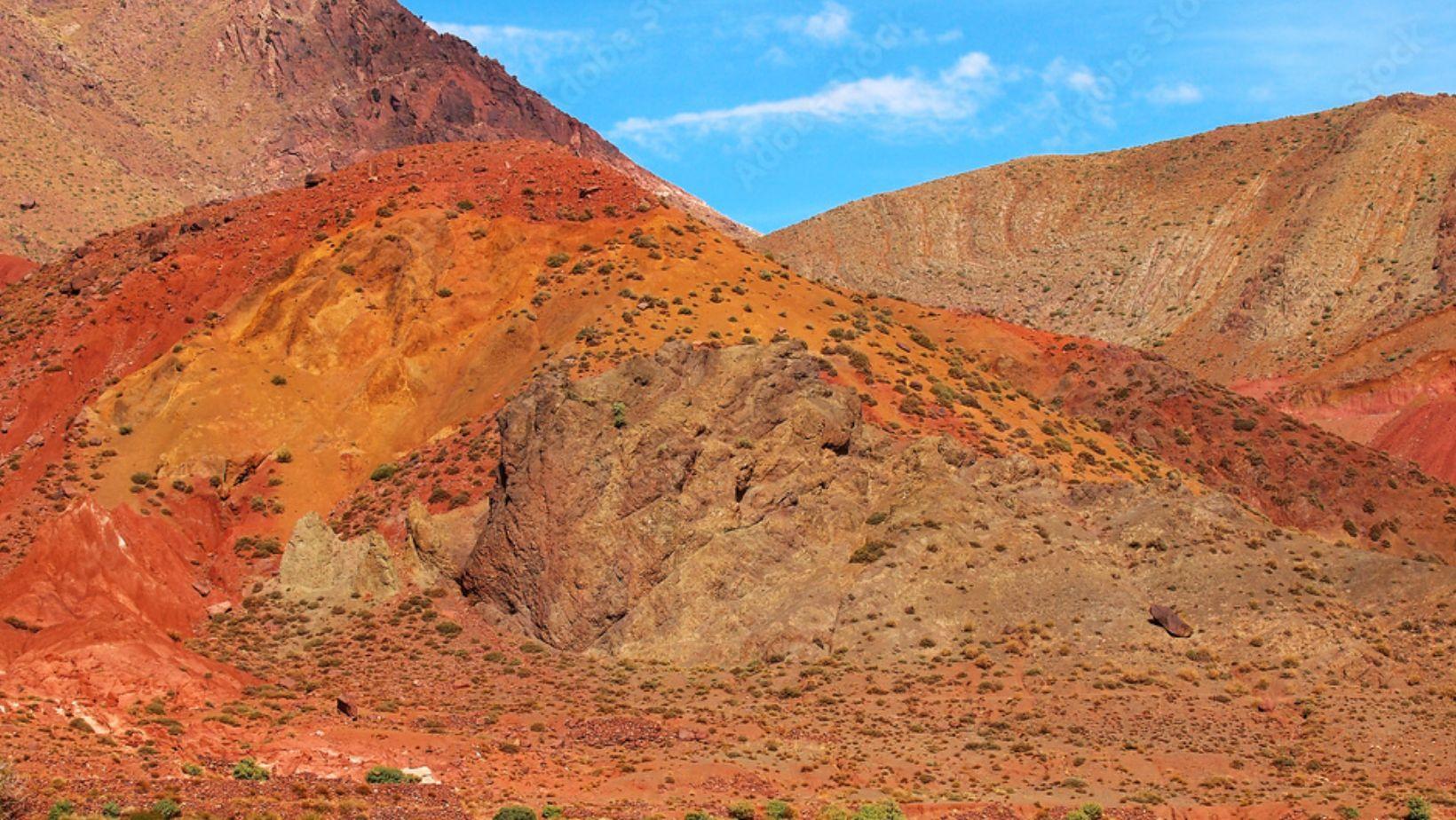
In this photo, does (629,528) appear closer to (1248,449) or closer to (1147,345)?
(1248,449)

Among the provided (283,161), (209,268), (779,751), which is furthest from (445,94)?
(779,751)

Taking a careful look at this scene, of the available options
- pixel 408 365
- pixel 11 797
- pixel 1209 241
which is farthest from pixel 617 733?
pixel 1209 241

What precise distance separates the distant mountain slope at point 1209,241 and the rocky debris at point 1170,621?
55.6m

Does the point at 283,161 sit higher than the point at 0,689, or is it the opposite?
the point at 283,161

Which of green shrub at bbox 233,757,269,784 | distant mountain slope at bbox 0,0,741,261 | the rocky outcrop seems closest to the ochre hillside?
green shrub at bbox 233,757,269,784

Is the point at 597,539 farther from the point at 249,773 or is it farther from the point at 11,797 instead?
the point at 11,797

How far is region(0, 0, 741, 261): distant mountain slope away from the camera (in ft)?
471

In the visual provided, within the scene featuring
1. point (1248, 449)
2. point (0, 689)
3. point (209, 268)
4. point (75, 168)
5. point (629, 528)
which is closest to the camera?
point (0, 689)

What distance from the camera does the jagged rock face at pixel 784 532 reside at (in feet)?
127

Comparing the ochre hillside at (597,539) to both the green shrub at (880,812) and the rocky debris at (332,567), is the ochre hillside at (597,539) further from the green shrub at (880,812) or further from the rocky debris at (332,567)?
the green shrub at (880,812)

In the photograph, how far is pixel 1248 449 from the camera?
208 feet

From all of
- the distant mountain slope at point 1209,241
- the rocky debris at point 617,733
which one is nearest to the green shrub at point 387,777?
the rocky debris at point 617,733

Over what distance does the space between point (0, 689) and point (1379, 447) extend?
7660 cm

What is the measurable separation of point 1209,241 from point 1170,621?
8741cm
